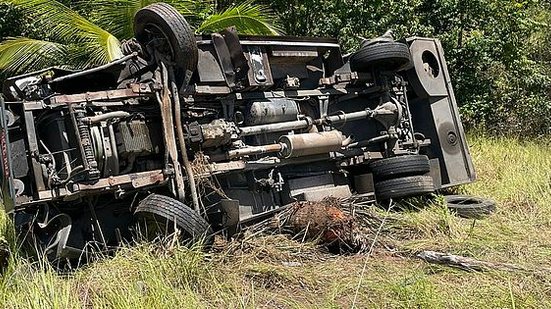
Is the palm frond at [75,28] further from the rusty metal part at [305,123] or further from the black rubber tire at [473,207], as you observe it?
the black rubber tire at [473,207]

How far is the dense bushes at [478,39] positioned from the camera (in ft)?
38.7

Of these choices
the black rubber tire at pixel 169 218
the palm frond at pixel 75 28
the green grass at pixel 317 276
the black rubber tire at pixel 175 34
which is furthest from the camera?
the palm frond at pixel 75 28

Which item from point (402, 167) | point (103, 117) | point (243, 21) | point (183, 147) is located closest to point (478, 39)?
point (243, 21)

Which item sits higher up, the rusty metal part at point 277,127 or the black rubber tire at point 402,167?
the rusty metal part at point 277,127

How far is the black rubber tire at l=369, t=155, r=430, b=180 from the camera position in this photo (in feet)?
23.1

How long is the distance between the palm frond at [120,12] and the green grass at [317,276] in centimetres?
524

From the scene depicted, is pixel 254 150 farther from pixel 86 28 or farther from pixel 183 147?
pixel 86 28

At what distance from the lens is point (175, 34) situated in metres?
5.79

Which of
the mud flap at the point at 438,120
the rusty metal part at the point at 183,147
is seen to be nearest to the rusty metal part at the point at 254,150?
the rusty metal part at the point at 183,147

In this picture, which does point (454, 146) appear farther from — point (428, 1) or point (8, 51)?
point (8, 51)

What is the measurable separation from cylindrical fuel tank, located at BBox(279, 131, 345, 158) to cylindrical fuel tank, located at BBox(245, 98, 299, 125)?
0.79ft

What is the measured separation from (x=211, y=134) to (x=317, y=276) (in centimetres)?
176

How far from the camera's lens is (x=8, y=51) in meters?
9.59

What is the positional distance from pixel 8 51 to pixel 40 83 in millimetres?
4621
